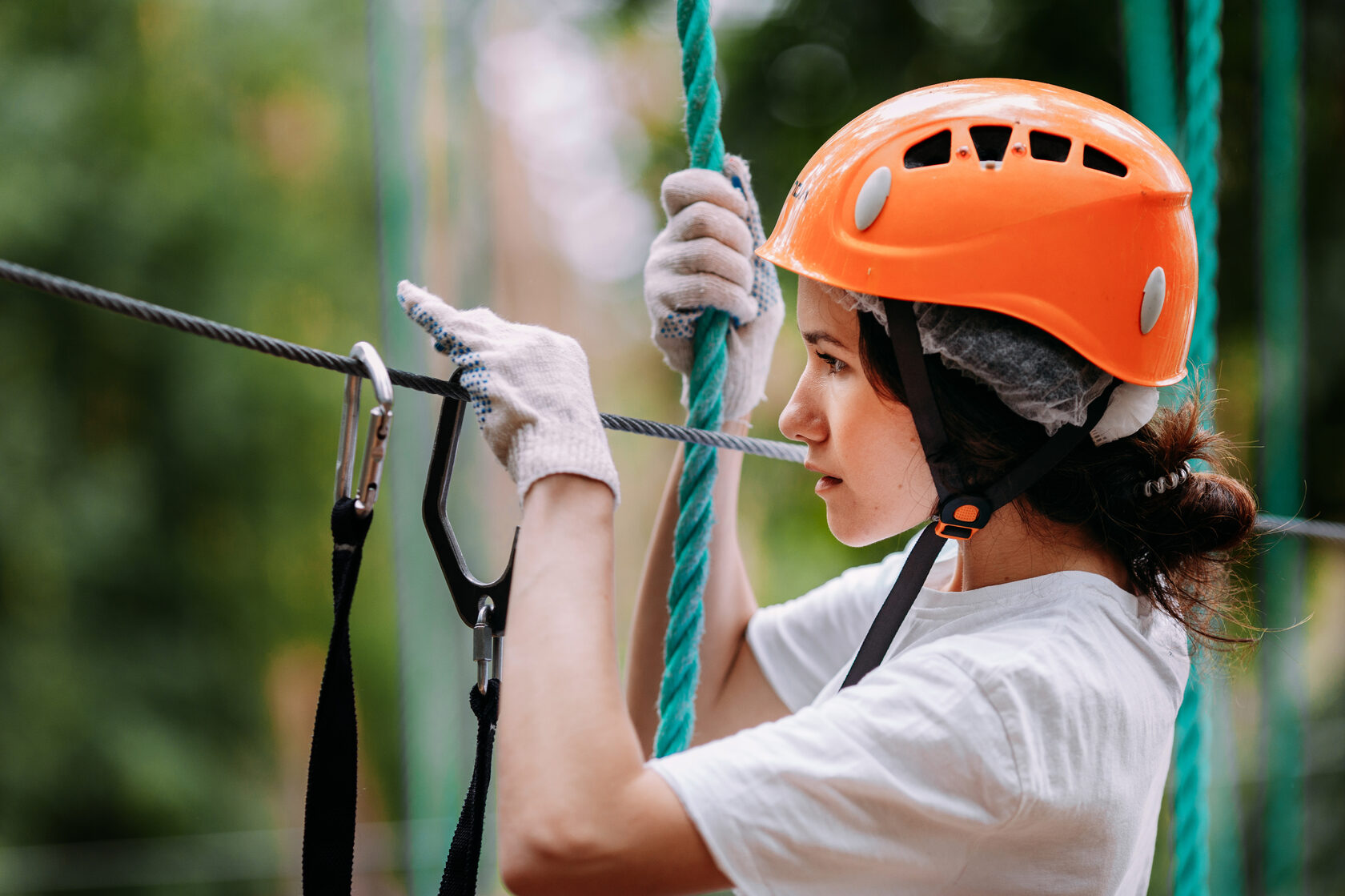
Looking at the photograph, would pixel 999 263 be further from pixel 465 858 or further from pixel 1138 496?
pixel 465 858

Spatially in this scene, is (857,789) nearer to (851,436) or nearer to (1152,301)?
(851,436)

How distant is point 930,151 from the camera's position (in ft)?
2.41

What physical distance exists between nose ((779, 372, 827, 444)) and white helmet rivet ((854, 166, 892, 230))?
0.40 ft

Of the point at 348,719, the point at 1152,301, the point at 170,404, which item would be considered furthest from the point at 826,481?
the point at 170,404

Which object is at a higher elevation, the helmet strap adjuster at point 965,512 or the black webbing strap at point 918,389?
the black webbing strap at point 918,389

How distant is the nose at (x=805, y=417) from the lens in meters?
0.75

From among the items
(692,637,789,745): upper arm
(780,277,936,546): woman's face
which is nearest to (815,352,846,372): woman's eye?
(780,277,936,546): woman's face

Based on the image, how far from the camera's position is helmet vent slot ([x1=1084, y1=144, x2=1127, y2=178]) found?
0.72 metres

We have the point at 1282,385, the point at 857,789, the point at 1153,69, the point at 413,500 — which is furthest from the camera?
the point at 413,500

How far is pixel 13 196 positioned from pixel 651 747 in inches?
174

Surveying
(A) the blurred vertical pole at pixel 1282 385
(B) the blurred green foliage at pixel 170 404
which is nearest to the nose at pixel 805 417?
(A) the blurred vertical pole at pixel 1282 385

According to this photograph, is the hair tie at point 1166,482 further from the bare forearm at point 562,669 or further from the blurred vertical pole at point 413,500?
the blurred vertical pole at point 413,500

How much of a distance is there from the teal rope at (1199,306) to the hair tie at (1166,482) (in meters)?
0.27

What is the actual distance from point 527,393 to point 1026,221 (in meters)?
0.37
